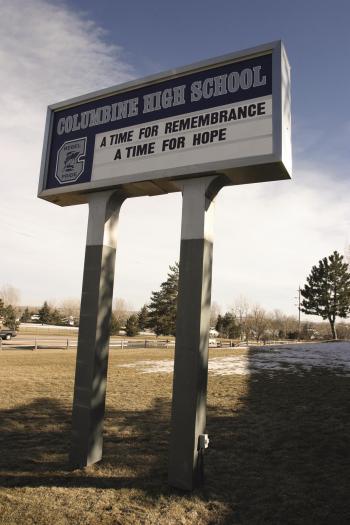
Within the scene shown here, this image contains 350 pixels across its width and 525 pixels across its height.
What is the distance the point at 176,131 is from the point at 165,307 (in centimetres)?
4242

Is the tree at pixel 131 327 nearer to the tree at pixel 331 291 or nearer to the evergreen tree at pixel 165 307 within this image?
the evergreen tree at pixel 165 307

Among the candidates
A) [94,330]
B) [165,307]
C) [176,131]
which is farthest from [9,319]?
[176,131]

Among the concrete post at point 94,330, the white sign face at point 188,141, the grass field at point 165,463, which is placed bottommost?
the grass field at point 165,463

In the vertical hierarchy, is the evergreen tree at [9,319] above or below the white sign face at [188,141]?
below

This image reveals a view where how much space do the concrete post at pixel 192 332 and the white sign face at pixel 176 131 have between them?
0.43 meters

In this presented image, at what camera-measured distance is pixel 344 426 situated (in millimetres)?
7223

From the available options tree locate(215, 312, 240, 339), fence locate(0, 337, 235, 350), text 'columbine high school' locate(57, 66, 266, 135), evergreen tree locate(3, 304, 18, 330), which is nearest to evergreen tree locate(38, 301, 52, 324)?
evergreen tree locate(3, 304, 18, 330)

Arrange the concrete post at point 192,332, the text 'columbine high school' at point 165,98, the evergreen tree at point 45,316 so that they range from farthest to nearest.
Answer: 1. the evergreen tree at point 45,316
2. the text 'columbine high school' at point 165,98
3. the concrete post at point 192,332

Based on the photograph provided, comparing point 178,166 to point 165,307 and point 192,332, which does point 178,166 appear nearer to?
point 192,332

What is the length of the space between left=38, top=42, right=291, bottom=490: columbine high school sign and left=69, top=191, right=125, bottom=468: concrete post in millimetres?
16

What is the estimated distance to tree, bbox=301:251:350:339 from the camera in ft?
154

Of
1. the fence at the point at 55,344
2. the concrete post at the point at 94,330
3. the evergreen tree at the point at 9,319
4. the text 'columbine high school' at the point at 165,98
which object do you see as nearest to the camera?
the text 'columbine high school' at the point at 165,98

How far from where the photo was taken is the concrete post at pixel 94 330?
5273 mm

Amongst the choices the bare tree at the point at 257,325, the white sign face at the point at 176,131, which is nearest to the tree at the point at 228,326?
the bare tree at the point at 257,325
